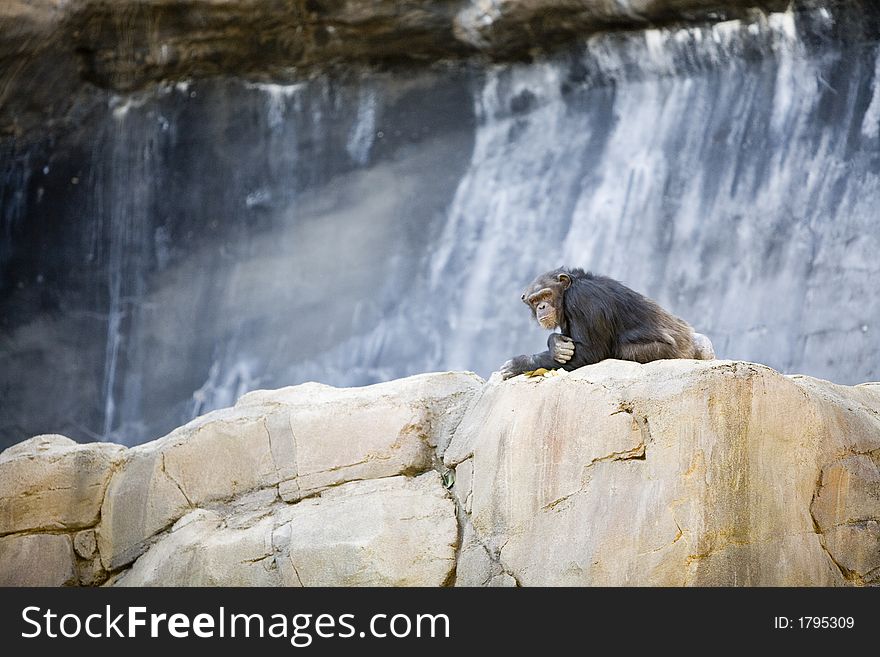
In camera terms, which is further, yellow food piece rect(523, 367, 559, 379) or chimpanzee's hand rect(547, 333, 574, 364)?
chimpanzee's hand rect(547, 333, 574, 364)

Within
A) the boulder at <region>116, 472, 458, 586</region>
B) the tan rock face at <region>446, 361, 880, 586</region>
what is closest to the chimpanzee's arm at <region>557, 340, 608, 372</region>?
the tan rock face at <region>446, 361, 880, 586</region>

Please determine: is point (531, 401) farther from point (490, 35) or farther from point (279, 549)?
point (490, 35)

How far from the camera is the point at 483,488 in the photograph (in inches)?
231

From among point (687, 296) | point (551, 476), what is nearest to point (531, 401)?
point (551, 476)

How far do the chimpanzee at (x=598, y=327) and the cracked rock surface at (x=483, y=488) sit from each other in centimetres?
45

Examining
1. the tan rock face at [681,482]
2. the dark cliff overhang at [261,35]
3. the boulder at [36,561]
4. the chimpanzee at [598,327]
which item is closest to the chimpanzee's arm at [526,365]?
the chimpanzee at [598,327]

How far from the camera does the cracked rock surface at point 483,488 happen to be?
17.6 feet

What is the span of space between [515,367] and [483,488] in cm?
93

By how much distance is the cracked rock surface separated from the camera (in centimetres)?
535

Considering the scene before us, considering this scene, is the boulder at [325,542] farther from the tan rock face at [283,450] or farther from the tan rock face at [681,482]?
the tan rock face at [681,482]

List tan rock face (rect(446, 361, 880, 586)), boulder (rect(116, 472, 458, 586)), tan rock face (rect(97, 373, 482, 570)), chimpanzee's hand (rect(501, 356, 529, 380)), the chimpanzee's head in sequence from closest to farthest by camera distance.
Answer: tan rock face (rect(446, 361, 880, 586))
boulder (rect(116, 472, 458, 586))
tan rock face (rect(97, 373, 482, 570))
chimpanzee's hand (rect(501, 356, 529, 380))
the chimpanzee's head

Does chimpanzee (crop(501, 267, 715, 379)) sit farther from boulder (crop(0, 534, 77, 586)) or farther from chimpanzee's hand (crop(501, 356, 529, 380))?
boulder (crop(0, 534, 77, 586))

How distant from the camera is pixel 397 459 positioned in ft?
20.9

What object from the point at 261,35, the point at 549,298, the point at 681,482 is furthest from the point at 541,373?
the point at 261,35
